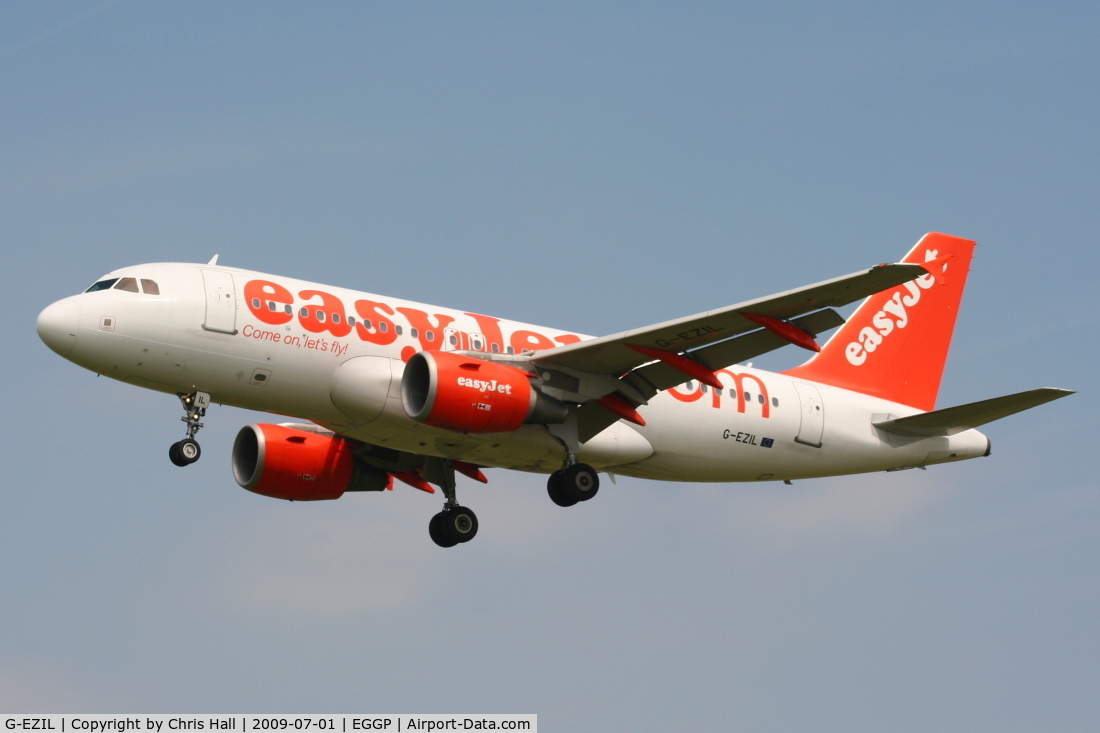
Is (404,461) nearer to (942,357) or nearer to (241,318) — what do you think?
(241,318)

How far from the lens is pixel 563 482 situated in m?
31.2

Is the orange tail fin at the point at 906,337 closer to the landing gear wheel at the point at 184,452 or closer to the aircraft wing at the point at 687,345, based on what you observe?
the aircraft wing at the point at 687,345

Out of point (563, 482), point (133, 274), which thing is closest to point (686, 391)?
point (563, 482)

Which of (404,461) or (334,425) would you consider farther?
(404,461)

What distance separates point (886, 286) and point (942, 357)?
12.7 m

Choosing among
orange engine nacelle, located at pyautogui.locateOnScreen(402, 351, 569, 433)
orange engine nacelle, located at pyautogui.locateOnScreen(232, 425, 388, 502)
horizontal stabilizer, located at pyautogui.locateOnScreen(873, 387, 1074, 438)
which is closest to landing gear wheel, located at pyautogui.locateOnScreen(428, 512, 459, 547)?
orange engine nacelle, located at pyautogui.locateOnScreen(232, 425, 388, 502)

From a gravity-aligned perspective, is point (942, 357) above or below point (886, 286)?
above

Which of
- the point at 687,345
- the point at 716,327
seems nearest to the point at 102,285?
the point at 687,345

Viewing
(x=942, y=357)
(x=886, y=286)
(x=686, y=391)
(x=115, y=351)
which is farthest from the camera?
(x=942, y=357)

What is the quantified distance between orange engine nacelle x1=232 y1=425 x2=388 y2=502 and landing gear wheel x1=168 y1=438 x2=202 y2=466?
411 centimetres

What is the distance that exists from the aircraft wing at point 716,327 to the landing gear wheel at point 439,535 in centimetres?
591

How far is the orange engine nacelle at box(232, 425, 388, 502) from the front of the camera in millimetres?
33469

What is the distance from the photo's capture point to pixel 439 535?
34.8 m

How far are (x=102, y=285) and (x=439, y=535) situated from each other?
10109mm
